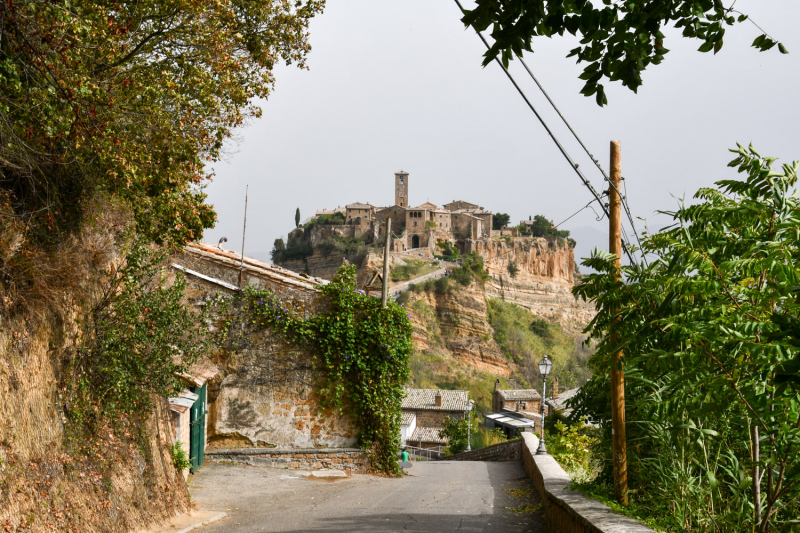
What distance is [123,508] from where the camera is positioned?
A: 22.0 ft

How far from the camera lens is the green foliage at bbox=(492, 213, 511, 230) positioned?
117m

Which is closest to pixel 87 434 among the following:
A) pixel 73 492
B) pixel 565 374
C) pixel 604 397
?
pixel 73 492

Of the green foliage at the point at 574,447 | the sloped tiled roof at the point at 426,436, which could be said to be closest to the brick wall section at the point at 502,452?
the green foliage at the point at 574,447

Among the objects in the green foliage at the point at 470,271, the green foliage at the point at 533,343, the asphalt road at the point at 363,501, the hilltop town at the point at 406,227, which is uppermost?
the hilltop town at the point at 406,227

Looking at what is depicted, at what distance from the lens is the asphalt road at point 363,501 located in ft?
25.8

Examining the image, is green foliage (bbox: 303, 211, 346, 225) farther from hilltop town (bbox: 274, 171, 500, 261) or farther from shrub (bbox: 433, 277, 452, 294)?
shrub (bbox: 433, 277, 452, 294)

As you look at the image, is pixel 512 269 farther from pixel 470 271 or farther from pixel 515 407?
pixel 515 407

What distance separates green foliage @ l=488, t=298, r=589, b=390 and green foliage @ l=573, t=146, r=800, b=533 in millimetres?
66932

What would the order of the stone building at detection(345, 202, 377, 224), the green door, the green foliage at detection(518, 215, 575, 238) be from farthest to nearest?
1. the green foliage at detection(518, 215, 575, 238)
2. the stone building at detection(345, 202, 377, 224)
3. the green door

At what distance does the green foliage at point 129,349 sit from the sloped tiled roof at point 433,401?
4474cm

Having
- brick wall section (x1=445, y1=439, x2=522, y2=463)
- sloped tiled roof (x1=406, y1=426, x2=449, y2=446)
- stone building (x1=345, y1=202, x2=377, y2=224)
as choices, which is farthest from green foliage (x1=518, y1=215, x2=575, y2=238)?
brick wall section (x1=445, y1=439, x2=522, y2=463)

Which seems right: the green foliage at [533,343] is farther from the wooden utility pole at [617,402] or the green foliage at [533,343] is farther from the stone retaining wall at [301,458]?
the wooden utility pole at [617,402]

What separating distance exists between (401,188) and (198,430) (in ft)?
360

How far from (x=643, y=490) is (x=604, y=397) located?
118 cm
